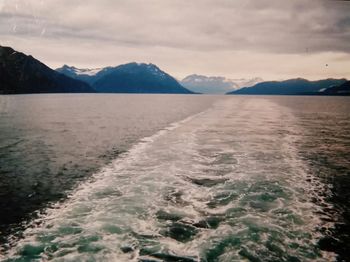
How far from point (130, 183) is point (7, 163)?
1248cm

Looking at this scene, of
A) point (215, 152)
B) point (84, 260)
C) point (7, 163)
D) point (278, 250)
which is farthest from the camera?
point (215, 152)

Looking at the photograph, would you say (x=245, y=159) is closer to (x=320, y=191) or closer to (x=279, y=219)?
(x=320, y=191)

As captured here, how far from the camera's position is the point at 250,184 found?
67.6 feet

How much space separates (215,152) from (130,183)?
12.3m

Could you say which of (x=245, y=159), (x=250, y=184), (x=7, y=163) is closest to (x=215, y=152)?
(x=245, y=159)

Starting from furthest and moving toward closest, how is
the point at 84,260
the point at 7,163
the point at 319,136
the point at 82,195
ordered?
the point at 319,136
the point at 7,163
the point at 82,195
the point at 84,260

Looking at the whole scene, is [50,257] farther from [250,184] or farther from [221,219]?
[250,184]

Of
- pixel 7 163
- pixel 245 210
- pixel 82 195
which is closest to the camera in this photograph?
pixel 245 210

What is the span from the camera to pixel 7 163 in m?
26.6

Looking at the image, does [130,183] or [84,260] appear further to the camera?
[130,183]

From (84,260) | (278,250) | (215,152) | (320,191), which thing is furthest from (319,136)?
(84,260)

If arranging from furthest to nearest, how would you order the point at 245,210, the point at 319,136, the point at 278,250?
the point at 319,136 < the point at 245,210 < the point at 278,250

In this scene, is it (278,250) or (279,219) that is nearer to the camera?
(278,250)

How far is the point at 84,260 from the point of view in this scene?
37.9 feet
